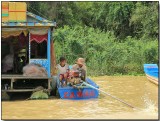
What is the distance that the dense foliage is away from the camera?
65.7 feet

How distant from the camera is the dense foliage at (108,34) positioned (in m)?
20.0

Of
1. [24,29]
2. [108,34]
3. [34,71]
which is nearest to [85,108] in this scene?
[34,71]

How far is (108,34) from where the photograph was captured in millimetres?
23641

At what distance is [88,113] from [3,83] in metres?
3.49

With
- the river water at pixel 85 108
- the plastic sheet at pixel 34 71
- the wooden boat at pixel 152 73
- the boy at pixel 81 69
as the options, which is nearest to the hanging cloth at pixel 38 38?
the plastic sheet at pixel 34 71

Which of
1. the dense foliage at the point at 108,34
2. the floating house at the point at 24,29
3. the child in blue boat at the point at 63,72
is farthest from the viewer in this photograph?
the dense foliage at the point at 108,34

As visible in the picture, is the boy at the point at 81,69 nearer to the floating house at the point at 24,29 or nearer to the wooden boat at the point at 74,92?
the wooden boat at the point at 74,92

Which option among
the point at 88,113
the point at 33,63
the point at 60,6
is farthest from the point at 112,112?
the point at 60,6

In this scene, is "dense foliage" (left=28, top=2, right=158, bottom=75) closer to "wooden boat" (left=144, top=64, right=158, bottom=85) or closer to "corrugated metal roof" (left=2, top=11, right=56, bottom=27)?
"wooden boat" (left=144, top=64, right=158, bottom=85)

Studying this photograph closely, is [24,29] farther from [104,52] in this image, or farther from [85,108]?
[104,52]

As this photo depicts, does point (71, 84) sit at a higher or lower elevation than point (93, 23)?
lower

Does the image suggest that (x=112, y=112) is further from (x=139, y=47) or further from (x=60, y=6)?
(x=60, y=6)

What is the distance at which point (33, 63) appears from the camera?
10.9m

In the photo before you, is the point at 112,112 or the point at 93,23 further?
the point at 93,23
